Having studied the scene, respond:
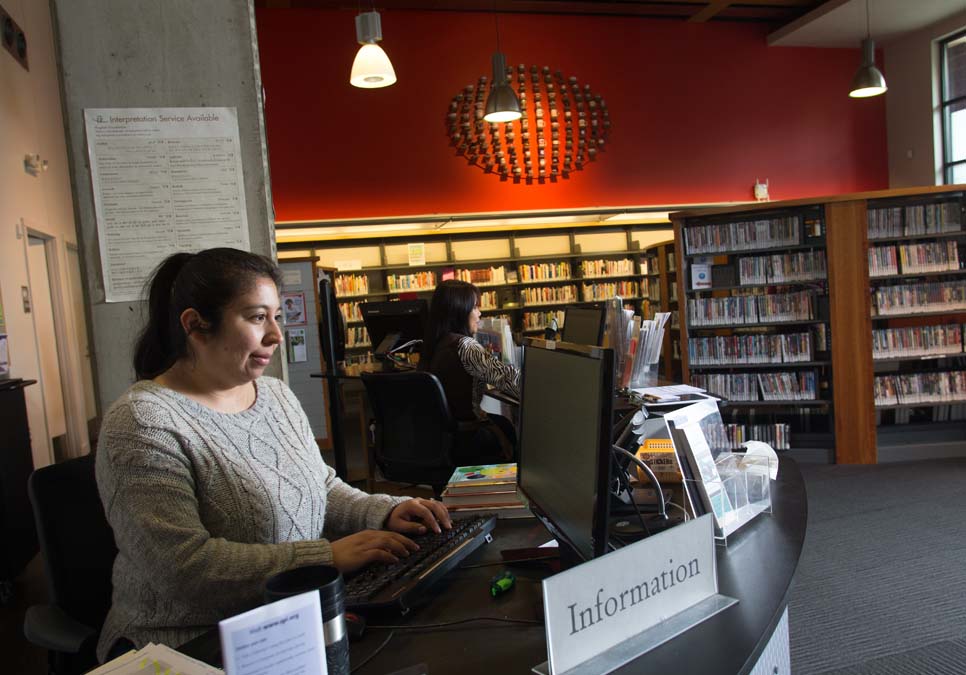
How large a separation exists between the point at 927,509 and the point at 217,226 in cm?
401

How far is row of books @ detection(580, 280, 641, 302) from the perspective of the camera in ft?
28.2

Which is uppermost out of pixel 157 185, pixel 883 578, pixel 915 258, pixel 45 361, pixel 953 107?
pixel 953 107

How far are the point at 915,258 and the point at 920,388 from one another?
939 mm

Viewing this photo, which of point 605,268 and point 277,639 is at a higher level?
point 605,268

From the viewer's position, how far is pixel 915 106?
9242 millimetres

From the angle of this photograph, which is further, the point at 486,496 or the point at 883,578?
the point at 883,578

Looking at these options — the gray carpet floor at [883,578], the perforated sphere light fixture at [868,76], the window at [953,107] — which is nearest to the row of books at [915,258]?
the gray carpet floor at [883,578]

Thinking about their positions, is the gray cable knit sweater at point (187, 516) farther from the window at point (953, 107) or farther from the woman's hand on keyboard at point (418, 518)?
the window at point (953, 107)

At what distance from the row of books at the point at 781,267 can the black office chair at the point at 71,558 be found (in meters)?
4.62

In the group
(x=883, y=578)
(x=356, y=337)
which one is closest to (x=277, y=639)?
(x=883, y=578)

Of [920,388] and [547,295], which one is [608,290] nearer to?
[547,295]

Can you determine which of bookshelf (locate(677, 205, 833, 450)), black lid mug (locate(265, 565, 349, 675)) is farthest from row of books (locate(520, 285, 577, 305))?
black lid mug (locate(265, 565, 349, 675))

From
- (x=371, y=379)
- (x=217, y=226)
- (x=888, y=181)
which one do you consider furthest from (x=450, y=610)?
(x=888, y=181)

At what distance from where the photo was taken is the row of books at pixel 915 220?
15.9 feet
